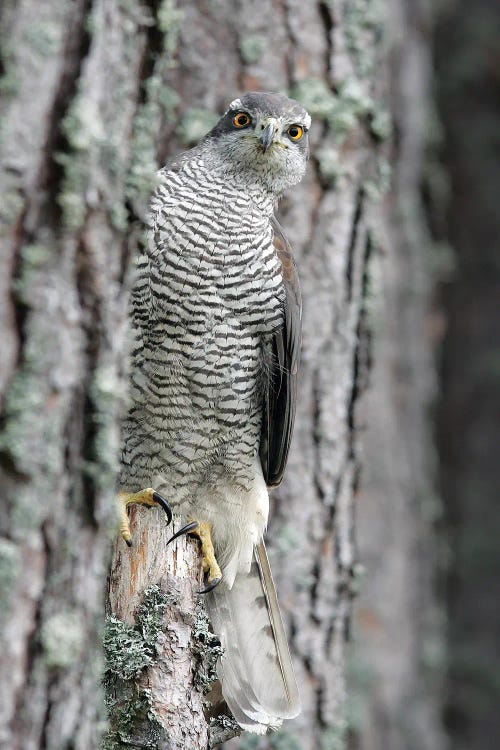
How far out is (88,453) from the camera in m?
1.73

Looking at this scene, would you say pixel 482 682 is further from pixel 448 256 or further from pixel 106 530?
pixel 106 530

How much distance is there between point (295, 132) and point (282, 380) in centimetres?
84

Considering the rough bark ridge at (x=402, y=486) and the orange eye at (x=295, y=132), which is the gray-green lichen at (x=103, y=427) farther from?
the rough bark ridge at (x=402, y=486)

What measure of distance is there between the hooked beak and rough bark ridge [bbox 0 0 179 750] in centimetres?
145

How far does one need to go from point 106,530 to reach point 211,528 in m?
1.50

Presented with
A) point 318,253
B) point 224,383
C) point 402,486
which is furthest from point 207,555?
point 402,486

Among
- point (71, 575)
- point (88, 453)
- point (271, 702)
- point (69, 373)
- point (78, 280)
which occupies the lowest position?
point (271, 702)

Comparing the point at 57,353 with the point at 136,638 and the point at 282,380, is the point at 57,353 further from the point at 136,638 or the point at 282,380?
the point at 282,380

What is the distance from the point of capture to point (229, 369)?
3096 millimetres

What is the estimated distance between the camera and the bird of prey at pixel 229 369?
118 inches

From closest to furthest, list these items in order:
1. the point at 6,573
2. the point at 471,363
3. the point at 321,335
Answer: the point at 6,573
the point at 321,335
the point at 471,363

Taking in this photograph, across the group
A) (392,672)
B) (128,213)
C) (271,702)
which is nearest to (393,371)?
(392,672)

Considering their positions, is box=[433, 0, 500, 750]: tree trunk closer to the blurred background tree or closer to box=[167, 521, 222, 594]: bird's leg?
the blurred background tree

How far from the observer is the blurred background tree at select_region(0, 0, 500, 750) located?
1630 mm
